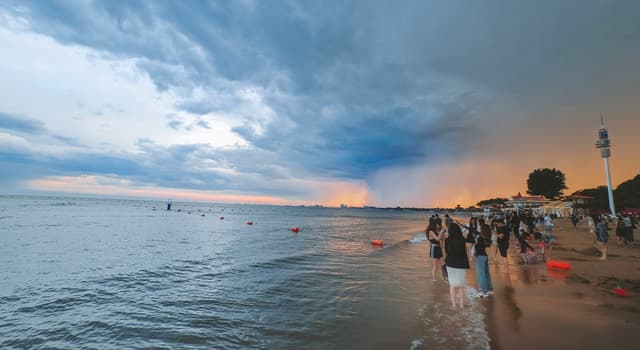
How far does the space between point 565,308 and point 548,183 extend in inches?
3377

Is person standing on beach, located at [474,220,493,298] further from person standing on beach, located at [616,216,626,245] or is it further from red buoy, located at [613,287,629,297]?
person standing on beach, located at [616,216,626,245]

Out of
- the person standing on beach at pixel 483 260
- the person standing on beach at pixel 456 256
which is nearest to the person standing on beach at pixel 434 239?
the person standing on beach at pixel 483 260

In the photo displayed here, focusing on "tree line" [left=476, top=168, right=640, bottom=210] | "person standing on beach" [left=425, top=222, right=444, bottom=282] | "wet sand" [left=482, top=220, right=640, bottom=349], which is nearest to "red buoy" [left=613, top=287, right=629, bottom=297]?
"wet sand" [left=482, top=220, right=640, bottom=349]

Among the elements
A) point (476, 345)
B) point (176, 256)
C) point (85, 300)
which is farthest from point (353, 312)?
point (176, 256)

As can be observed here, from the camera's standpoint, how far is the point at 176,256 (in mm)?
16156

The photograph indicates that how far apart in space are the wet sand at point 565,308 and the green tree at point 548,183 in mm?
77302

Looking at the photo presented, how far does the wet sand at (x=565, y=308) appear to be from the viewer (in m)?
5.29

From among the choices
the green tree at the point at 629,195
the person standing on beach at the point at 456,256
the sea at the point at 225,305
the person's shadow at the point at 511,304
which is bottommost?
Result: the sea at the point at 225,305

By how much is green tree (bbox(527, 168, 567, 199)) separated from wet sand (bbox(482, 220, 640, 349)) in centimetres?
7730

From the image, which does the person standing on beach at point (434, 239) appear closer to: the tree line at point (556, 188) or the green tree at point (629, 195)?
the green tree at point (629, 195)

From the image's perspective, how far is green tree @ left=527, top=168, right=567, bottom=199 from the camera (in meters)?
71.4

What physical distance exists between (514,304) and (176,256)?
16.8 metres

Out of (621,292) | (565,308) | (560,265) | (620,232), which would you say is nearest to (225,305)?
(565,308)

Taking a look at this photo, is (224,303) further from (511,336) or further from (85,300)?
(511,336)
